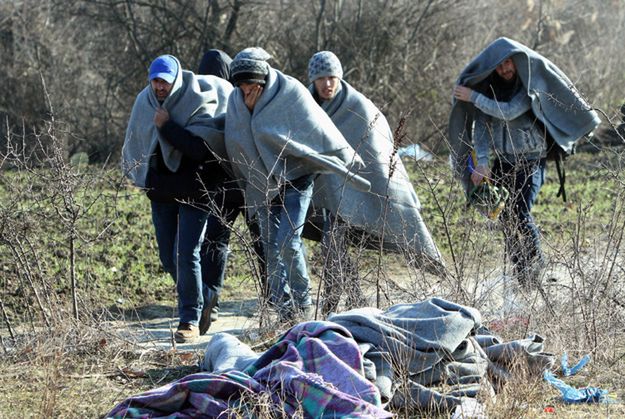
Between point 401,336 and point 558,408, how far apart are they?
0.77 metres

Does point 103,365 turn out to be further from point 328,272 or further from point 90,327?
point 328,272

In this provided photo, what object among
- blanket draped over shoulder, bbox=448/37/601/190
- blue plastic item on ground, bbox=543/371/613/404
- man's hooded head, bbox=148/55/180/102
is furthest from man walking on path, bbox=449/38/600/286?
blue plastic item on ground, bbox=543/371/613/404

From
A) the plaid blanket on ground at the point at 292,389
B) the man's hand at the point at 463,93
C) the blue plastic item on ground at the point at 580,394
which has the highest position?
the man's hand at the point at 463,93

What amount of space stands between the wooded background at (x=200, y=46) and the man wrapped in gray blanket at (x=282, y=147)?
35.9 ft

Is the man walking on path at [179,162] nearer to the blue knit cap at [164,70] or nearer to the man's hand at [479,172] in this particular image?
the blue knit cap at [164,70]

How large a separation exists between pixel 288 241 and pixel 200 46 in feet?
40.2

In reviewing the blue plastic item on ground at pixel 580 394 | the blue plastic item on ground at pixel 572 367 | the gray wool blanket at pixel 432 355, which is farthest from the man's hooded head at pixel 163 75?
the blue plastic item on ground at pixel 580 394

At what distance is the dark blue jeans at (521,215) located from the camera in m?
6.50

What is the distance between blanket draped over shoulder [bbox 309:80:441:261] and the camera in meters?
7.62

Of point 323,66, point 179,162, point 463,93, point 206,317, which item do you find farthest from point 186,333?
point 463,93

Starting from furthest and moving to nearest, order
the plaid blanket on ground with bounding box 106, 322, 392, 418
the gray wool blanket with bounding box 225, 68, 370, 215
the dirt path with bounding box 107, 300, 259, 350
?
the gray wool blanket with bounding box 225, 68, 370, 215 < the dirt path with bounding box 107, 300, 259, 350 < the plaid blanket on ground with bounding box 106, 322, 392, 418

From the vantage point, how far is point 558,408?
4973 millimetres

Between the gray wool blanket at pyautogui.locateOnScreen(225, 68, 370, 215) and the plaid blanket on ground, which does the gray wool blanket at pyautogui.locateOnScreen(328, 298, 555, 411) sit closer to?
the plaid blanket on ground

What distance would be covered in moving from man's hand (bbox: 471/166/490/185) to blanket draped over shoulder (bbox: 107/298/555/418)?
2.42 meters
